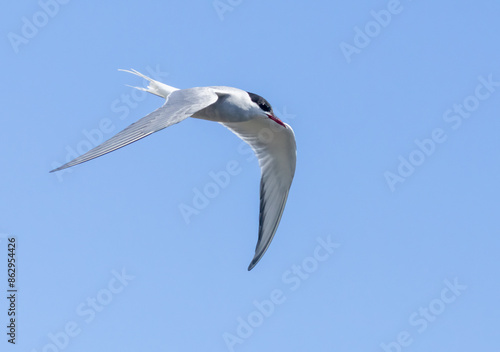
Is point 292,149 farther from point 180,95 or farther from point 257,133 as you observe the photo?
point 180,95

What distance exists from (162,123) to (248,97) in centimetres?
224

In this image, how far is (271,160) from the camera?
12398mm

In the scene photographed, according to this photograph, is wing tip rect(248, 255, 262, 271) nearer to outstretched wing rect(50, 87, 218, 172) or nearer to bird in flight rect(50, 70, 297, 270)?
bird in flight rect(50, 70, 297, 270)

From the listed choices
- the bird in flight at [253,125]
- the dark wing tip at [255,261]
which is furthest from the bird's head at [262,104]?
the dark wing tip at [255,261]

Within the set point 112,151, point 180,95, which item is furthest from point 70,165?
point 180,95

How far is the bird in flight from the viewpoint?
983cm

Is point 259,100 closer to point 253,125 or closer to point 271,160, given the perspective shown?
point 253,125

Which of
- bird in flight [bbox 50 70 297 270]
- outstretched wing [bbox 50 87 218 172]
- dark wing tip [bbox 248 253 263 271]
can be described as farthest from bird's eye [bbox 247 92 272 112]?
dark wing tip [bbox 248 253 263 271]

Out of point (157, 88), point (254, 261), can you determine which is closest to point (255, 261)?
point (254, 261)

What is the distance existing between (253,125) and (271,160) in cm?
57

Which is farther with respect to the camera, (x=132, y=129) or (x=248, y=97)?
(x=248, y=97)

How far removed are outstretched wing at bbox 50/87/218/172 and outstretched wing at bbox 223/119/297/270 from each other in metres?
1.56

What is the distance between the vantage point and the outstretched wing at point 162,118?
845cm

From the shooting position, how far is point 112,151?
842 centimetres
